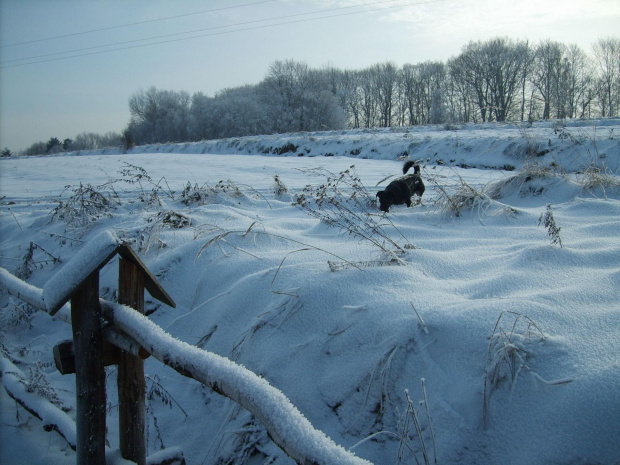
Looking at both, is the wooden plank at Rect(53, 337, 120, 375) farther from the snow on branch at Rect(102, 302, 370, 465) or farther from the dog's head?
the dog's head

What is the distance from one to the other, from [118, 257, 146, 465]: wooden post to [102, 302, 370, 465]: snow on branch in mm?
66

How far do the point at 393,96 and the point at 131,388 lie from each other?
58.0 m

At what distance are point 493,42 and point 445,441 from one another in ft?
154

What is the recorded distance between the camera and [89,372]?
1.60 meters

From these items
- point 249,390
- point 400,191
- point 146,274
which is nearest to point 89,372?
point 146,274

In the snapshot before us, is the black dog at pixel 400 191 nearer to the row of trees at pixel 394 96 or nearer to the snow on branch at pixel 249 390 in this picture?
the snow on branch at pixel 249 390

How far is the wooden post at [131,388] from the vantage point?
A: 162 centimetres

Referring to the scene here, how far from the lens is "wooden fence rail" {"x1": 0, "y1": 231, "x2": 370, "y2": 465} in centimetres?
115

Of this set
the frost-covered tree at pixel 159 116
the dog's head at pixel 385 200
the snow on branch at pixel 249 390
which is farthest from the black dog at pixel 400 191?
the frost-covered tree at pixel 159 116

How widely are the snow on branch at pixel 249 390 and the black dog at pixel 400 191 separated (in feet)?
10.5

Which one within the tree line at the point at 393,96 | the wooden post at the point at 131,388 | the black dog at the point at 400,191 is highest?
the tree line at the point at 393,96

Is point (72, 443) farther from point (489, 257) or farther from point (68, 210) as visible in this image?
point (68, 210)

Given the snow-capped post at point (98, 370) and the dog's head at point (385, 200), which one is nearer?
the snow-capped post at point (98, 370)

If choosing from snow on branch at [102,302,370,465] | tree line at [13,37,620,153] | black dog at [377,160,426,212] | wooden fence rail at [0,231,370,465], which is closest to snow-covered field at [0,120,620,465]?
black dog at [377,160,426,212]
